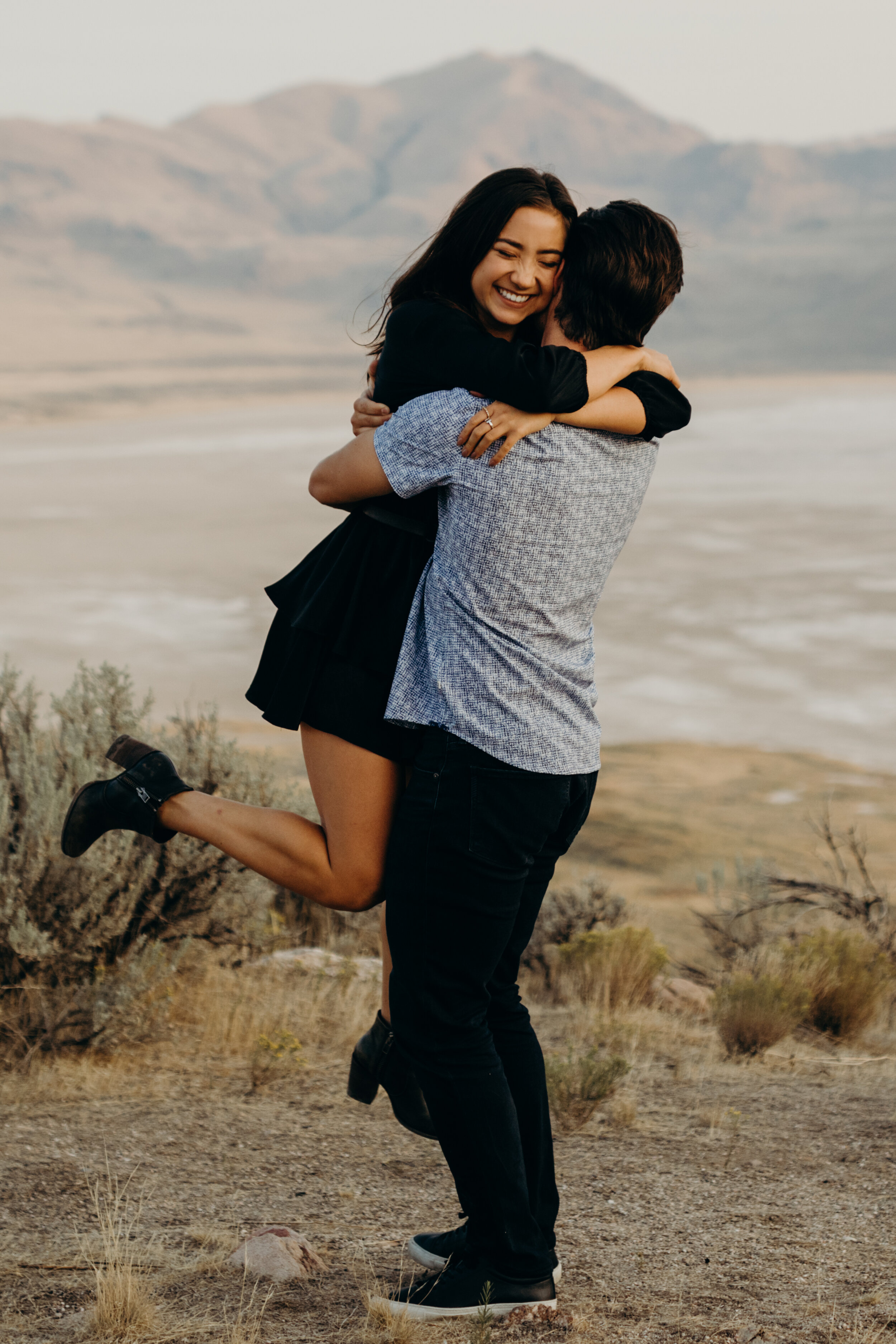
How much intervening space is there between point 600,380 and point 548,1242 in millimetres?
1604

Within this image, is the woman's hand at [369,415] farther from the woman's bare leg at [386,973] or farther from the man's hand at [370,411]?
the woman's bare leg at [386,973]

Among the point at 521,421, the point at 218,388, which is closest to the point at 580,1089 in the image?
the point at 521,421

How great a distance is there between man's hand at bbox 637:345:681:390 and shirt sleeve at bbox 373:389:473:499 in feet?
1.18

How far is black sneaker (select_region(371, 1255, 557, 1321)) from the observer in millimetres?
2451

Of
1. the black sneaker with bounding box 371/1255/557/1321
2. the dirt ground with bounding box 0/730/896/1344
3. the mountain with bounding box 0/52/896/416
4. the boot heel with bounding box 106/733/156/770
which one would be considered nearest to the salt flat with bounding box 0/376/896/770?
the dirt ground with bounding box 0/730/896/1344

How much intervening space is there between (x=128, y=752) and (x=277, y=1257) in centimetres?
110

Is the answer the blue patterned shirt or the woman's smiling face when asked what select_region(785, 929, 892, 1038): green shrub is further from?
the woman's smiling face

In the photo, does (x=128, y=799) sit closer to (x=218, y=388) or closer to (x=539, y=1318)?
(x=539, y=1318)

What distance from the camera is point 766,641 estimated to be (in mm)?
30859

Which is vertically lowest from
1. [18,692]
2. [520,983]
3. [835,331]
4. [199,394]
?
[520,983]

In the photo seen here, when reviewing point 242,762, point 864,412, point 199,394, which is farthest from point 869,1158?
point 199,394

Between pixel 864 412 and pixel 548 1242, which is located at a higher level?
Answer: pixel 864 412

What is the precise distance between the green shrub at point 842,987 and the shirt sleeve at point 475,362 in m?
A: 3.70

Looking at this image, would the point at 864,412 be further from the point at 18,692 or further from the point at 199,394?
the point at 18,692
